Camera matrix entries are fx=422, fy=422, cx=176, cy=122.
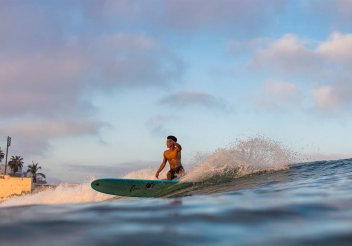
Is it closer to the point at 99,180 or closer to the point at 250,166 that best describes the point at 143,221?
the point at 99,180

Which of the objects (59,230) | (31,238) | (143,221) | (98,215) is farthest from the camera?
(98,215)

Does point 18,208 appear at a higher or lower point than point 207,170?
lower

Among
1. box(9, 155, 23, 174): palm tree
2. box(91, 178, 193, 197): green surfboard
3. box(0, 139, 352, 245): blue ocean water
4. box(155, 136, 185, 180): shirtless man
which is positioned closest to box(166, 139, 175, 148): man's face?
box(155, 136, 185, 180): shirtless man

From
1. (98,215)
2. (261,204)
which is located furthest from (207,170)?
(98,215)

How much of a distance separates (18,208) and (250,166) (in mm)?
10318

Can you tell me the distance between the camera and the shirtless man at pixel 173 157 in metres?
13.0

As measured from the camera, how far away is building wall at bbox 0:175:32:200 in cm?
5806

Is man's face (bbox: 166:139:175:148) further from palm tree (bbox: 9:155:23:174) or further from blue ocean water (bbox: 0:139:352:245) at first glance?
palm tree (bbox: 9:155:23:174)

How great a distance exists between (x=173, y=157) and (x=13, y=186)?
51.7 m

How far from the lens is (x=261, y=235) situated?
2.68m

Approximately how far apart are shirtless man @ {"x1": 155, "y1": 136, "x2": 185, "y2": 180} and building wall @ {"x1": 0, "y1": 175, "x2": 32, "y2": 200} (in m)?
50.9

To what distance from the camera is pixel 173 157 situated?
13.0m

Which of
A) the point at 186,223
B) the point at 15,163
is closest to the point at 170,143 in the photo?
the point at 186,223

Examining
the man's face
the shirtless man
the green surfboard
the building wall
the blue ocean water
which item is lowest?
the blue ocean water
